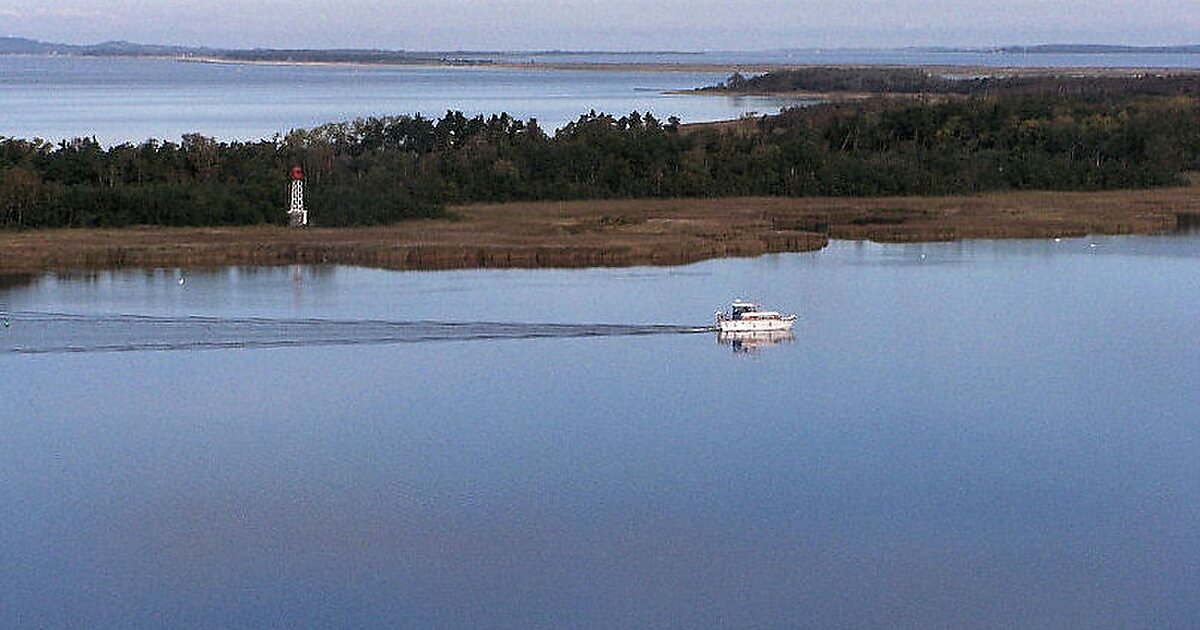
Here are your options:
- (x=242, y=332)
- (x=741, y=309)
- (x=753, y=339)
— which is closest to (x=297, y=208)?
(x=242, y=332)

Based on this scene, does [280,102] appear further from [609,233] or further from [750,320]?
[750,320]

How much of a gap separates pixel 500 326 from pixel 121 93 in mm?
59767

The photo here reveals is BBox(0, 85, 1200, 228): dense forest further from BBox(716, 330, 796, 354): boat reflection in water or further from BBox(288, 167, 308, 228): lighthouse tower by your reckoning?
BBox(716, 330, 796, 354): boat reflection in water

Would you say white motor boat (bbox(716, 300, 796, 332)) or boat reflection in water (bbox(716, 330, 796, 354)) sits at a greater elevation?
white motor boat (bbox(716, 300, 796, 332))

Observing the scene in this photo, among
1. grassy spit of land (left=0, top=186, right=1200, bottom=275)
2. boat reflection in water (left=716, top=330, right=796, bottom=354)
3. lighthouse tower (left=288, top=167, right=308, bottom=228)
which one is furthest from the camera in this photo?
lighthouse tower (left=288, top=167, right=308, bottom=228)

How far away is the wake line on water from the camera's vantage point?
18891 millimetres

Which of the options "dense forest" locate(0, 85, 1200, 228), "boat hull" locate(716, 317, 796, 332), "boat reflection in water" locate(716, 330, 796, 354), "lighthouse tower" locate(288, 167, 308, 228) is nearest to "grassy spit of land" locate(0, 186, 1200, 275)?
"lighthouse tower" locate(288, 167, 308, 228)

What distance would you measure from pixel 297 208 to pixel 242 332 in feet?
28.7

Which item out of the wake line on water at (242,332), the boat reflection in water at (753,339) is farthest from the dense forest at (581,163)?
the boat reflection in water at (753,339)

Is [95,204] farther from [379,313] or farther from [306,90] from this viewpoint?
[306,90]

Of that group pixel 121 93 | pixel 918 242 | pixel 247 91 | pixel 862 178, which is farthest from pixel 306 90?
pixel 918 242

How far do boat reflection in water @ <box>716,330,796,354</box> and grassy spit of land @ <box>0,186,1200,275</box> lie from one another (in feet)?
16.8

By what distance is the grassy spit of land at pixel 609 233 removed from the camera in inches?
966

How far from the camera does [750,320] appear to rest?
19719 mm
